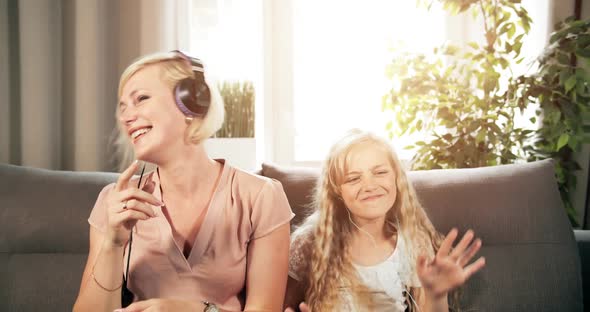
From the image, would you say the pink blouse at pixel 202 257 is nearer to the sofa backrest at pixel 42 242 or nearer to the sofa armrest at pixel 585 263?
the sofa backrest at pixel 42 242

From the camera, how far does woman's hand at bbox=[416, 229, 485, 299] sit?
0.59 meters

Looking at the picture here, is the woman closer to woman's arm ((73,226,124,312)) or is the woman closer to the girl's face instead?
woman's arm ((73,226,124,312))

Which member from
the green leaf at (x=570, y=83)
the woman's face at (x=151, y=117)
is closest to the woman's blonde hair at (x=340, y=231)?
the woman's face at (x=151, y=117)

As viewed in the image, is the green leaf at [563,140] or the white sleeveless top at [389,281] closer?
the white sleeveless top at [389,281]

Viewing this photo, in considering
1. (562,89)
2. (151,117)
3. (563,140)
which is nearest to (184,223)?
(151,117)

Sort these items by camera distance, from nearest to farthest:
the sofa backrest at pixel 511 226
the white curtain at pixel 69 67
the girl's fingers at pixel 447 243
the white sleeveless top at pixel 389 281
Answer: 1. the girl's fingers at pixel 447 243
2. the white sleeveless top at pixel 389 281
3. the sofa backrest at pixel 511 226
4. the white curtain at pixel 69 67

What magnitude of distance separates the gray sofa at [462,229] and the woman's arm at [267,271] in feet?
0.72

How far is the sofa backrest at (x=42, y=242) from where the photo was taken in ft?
3.10

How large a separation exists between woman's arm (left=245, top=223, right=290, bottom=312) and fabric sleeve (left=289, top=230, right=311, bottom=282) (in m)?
0.04

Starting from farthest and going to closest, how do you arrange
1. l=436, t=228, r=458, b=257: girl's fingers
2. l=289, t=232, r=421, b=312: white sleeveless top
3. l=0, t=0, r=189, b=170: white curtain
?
l=0, t=0, r=189, b=170: white curtain → l=289, t=232, r=421, b=312: white sleeveless top → l=436, t=228, r=458, b=257: girl's fingers

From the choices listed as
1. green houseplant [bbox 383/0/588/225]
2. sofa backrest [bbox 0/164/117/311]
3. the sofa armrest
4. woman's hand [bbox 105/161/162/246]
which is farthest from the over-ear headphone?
the sofa armrest

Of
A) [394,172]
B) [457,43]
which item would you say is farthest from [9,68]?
[457,43]

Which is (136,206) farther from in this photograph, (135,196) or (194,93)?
(194,93)

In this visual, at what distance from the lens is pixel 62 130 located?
119cm
